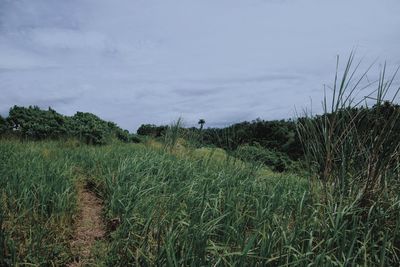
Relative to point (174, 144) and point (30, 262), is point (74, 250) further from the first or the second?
point (174, 144)

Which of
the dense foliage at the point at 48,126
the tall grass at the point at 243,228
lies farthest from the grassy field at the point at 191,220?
the dense foliage at the point at 48,126

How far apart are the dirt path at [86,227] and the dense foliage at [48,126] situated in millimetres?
7994

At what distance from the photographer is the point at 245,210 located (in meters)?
4.22

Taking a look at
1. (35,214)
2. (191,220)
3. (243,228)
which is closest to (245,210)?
(243,228)

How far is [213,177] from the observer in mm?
5895

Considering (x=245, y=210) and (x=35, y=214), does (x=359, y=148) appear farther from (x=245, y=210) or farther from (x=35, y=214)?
(x=35, y=214)

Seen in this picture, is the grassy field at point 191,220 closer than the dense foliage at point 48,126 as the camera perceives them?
Yes

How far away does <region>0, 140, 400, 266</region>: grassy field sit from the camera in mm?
3291

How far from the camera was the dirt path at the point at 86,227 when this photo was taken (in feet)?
14.7

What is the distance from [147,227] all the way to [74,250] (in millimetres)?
1128

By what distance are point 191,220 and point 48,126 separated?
39.7 feet

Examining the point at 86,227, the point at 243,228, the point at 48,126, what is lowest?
the point at 86,227

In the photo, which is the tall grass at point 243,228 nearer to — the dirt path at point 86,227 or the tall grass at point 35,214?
the dirt path at point 86,227

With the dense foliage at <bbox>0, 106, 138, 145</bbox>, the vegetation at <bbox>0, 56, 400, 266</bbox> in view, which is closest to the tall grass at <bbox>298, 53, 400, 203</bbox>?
the vegetation at <bbox>0, 56, 400, 266</bbox>
